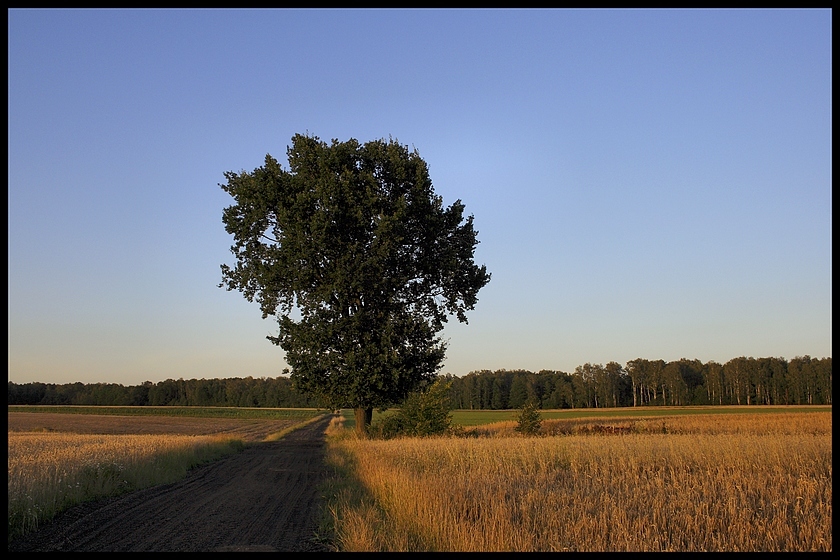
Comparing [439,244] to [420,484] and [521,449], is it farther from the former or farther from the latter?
[420,484]

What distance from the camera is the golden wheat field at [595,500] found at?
713 centimetres

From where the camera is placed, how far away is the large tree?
90.4 feet

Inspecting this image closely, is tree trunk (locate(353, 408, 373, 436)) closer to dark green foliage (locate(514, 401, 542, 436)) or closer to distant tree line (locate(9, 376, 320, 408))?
dark green foliage (locate(514, 401, 542, 436))

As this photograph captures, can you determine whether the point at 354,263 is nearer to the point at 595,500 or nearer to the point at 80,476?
the point at 80,476

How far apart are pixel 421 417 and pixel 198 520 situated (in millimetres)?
23694

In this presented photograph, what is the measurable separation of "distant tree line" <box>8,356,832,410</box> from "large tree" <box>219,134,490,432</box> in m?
95.4

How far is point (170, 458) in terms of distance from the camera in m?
20.8

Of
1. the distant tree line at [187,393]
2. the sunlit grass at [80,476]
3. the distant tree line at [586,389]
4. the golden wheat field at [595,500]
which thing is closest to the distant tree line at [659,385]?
the distant tree line at [586,389]

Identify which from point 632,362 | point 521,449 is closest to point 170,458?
point 521,449

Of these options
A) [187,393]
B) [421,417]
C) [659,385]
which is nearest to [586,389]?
[659,385]

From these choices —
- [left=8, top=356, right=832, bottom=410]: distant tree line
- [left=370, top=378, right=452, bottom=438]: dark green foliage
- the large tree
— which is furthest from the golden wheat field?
Answer: [left=8, top=356, right=832, bottom=410]: distant tree line

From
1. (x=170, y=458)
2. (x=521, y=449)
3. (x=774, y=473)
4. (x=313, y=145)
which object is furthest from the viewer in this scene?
(x=313, y=145)

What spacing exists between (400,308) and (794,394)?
118 m
